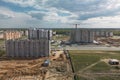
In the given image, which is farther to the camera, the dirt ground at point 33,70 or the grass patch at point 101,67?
the grass patch at point 101,67

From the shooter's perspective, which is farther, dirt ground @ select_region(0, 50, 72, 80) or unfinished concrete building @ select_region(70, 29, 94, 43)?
unfinished concrete building @ select_region(70, 29, 94, 43)

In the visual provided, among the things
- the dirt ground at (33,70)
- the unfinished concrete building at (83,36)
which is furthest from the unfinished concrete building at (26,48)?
the unfinished concrete building at (83,36)

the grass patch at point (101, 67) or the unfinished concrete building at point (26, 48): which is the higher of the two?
the unfinished concrete building at point (26, 48)

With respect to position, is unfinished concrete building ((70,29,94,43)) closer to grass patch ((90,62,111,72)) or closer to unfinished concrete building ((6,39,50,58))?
unfinished concrete building ((6,39,50,58))

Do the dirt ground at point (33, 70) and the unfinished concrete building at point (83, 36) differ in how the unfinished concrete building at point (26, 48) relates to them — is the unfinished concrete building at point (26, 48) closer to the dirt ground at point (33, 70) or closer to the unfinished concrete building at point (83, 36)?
the dirt ground at point (33, 70)

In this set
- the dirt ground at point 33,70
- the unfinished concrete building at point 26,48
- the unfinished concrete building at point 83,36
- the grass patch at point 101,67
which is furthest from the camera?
the unfinished concrete building at point 83,36

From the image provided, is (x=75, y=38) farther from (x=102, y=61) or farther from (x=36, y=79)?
(x=36, y=79)

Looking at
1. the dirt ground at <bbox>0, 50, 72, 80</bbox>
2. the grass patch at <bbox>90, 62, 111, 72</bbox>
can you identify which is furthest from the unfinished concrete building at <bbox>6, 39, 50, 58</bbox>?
the grass patch at <bbox>90, 62, 111, 72</bbox>

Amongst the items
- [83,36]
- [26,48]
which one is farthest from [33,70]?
[83,36]
